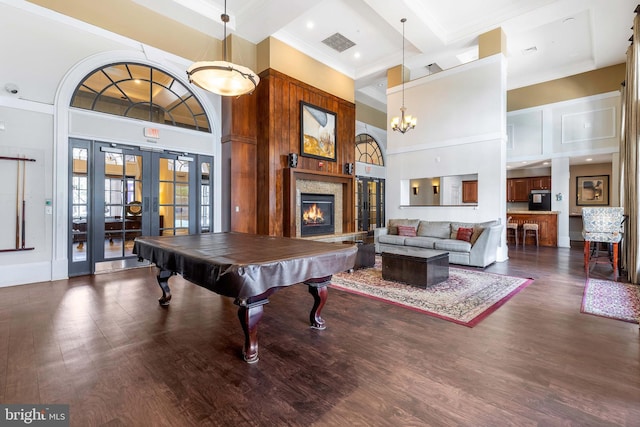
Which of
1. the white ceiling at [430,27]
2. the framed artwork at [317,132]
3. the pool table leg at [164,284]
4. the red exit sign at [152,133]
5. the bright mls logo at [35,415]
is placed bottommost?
the bright mls logo at [35,415]

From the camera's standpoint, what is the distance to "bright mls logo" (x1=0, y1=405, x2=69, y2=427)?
5.04 ft

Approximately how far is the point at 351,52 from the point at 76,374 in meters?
8.18

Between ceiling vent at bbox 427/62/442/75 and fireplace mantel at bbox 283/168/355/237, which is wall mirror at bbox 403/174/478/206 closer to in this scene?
fireplace mantel at bbox 283/168/355/237

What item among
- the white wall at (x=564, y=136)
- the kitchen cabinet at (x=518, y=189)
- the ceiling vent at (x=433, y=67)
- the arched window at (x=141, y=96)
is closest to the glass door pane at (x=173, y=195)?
the arched window at (x=141, y=96)

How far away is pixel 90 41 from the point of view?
4.80 metres

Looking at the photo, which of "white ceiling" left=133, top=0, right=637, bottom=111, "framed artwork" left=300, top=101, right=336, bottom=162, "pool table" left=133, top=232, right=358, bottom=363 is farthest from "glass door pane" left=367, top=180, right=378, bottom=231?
"pool table" left=133, top=232, right=358, bottom=363

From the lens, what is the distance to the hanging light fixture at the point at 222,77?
3.21 meters

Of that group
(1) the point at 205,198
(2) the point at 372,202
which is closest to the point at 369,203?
(2) the point at 372,202

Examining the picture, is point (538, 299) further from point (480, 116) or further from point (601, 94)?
point (601, 94)

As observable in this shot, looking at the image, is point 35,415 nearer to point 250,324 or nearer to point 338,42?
point 250,324

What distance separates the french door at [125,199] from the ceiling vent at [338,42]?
4.08 metres

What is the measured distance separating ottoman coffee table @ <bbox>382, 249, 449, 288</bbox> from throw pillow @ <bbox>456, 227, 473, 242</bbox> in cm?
166

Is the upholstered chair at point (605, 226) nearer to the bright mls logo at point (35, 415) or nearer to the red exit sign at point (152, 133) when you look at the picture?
the bright mls logo at point (35, 415)

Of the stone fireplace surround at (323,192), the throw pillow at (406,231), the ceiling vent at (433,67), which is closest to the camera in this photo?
the throw pillow at (406,231)
